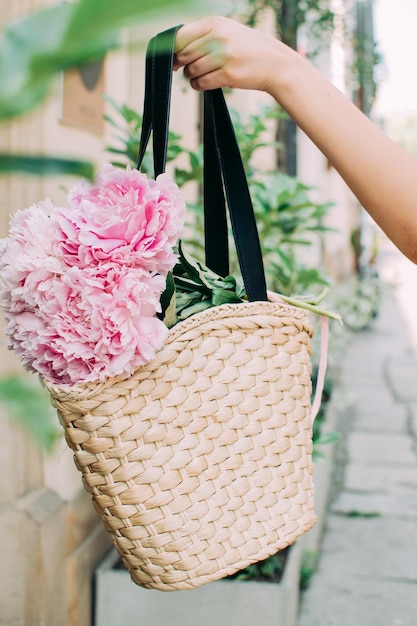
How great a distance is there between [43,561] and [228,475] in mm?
1195

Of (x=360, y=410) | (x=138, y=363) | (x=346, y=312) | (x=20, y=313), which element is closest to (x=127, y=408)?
(x=138, y=363)

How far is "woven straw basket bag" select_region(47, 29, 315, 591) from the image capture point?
99 centimetres

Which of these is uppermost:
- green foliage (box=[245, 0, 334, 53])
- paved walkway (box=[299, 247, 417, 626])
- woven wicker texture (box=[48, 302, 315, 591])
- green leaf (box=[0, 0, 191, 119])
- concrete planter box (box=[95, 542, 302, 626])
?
green foliage (box=[245, 0, 334, 53])

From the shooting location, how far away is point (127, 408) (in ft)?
3.21

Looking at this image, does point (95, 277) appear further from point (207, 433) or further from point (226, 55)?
point (226, 55)

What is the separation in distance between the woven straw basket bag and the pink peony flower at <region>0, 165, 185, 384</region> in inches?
2.0

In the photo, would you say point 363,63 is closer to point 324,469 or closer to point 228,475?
point 324,469

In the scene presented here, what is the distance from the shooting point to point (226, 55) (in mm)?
1102

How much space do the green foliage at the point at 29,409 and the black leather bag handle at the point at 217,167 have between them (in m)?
0.72

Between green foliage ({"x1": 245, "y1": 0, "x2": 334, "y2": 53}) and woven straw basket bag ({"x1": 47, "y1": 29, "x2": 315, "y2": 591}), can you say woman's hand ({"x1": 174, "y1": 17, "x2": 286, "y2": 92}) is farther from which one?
green foliage ({"x1": 245, "y1": 0, "x2": 334, "y2": 53})

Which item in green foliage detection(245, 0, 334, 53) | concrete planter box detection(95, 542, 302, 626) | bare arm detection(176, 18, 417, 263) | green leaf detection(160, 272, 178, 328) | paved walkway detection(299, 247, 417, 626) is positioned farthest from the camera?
green foliage detection(245, 0, 334, 53)

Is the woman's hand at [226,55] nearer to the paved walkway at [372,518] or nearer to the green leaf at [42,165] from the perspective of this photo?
the green leaf at [42,165]

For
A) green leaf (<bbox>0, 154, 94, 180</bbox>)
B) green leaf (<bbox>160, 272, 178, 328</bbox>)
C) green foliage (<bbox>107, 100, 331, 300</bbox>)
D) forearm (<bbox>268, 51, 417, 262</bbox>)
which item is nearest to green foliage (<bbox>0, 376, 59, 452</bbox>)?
green leaf (<bbox>0, 154, 94, 180</bbox>)

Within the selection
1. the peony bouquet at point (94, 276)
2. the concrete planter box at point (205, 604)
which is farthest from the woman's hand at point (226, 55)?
the concrete planter box at point (205, 604)
